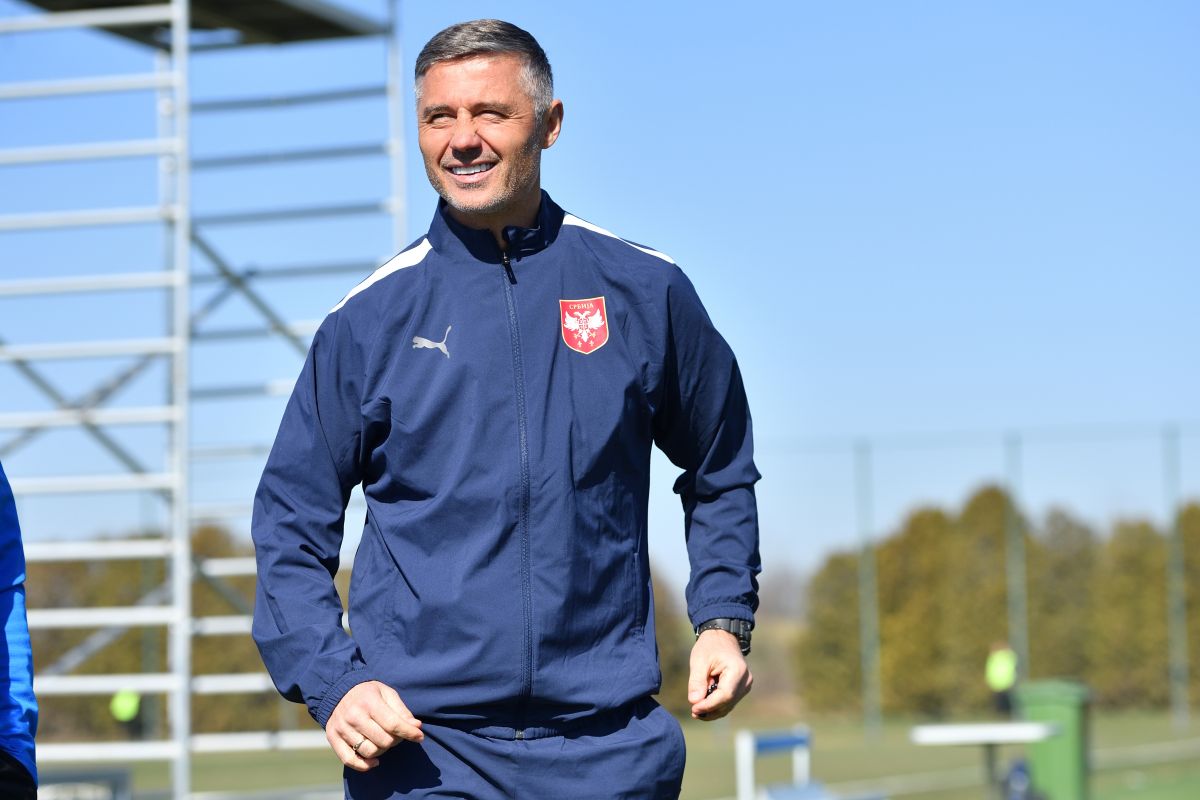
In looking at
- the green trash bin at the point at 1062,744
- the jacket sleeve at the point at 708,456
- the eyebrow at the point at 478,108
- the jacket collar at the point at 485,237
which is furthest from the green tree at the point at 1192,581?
the eyebrow at the point at 478,108

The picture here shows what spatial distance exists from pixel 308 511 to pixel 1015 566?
21.6 metres

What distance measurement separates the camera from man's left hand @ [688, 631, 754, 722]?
2418 mm

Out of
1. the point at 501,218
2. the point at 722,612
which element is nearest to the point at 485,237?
the point at 501,218

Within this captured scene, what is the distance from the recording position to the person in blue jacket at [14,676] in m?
2.13

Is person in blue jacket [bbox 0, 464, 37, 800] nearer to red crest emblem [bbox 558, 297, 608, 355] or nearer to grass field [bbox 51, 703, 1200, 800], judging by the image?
red crest emblem [bbox 558, 297, 608, 355]

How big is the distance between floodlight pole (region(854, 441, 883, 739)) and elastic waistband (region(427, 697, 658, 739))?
20.6 meters

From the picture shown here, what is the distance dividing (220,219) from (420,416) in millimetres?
5857

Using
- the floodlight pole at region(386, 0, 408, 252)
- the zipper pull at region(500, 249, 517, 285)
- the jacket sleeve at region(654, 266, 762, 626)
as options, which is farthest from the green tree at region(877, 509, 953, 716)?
the zipper pull at region(500, 249, 517, 285)

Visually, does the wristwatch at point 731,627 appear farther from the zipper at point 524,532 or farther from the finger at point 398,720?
the finger at point 398,720

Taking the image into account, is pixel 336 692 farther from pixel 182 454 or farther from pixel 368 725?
pixel 182 454

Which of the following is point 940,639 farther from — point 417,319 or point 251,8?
point 417,319

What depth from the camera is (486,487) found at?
7.57ft

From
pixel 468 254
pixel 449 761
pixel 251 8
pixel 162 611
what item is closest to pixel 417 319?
pixel 468 254

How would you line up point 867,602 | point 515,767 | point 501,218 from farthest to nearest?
point 867,602 < point 501,218 < point 515,767
